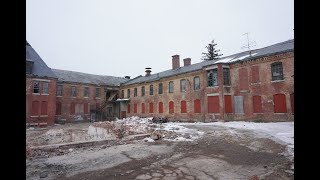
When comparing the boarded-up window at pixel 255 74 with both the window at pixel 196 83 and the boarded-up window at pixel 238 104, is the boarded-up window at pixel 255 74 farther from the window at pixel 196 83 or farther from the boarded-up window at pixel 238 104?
the window at pixel 196 83

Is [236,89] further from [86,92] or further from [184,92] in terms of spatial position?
[86,92]

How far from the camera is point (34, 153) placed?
9086mm

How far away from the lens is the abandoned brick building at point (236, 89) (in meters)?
19.8

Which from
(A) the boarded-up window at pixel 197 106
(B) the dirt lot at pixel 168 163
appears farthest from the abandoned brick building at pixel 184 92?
(B) the dirt lot at pixel 168 163

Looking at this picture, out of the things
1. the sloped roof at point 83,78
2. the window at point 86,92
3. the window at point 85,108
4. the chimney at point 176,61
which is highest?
the chimney at point 176,61

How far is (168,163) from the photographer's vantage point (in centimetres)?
737

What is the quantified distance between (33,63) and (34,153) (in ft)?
80.3

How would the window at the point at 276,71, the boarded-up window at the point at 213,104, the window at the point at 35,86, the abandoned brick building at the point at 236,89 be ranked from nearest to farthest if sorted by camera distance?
the abandoned brick building at the point at 236,89 → the window at the point at 276,71 → the boarded-up window at the point at 213,104 → the window at the point at 35,86

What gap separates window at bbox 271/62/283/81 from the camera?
20.0 m

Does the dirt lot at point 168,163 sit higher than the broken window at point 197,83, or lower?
lower

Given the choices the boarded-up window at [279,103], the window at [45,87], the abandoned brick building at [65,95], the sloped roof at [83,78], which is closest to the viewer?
the boarded-up window at [279,103]

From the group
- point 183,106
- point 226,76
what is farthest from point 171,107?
point 226,76
